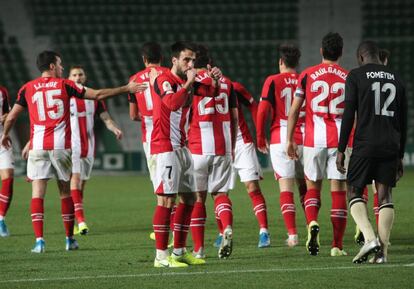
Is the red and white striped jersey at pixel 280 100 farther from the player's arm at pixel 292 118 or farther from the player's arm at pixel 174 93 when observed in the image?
the player's arm at pixel 174 93

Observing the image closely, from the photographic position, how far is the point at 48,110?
9.30 meters

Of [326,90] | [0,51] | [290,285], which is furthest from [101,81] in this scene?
[290,285]

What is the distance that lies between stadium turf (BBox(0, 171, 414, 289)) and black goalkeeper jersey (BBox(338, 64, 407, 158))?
899mm

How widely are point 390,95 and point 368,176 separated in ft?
2.10

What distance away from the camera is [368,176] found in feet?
24.8

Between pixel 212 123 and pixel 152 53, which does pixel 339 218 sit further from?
pixel 152 53

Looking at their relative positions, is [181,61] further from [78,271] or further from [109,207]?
[109,207]

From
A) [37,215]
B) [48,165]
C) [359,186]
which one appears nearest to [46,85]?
[48,165]

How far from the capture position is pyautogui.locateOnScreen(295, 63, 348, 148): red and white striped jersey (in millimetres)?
8391

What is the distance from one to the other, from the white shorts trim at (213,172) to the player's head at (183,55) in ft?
3.89

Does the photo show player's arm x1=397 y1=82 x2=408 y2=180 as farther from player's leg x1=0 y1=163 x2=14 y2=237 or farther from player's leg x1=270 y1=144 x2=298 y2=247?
player's leg x1=0 y1=163 x2=14 y2=237

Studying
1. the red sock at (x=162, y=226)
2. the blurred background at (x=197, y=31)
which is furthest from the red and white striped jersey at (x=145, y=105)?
the blurred background at (x=197, y=31)

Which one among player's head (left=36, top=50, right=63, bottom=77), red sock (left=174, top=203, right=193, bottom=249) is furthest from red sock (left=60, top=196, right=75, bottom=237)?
red sock (left=174, top=203, right=193, bottom=249)

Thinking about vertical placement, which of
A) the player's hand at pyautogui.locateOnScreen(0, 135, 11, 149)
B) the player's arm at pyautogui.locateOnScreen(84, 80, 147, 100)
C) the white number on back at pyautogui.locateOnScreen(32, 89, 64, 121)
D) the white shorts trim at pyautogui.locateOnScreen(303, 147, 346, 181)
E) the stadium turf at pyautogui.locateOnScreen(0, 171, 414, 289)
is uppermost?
the white number on back at pyautogui.locateOnScreen(32, 89, 64, 121)
